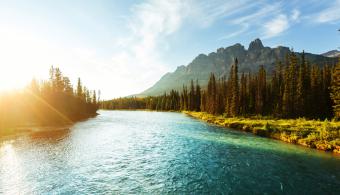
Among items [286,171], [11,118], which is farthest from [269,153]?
[11,118]

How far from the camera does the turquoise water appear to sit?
19644 mm

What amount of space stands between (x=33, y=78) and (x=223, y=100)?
85208mm

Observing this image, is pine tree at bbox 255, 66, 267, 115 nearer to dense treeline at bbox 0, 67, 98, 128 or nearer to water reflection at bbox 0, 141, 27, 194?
dense treeline at bbox 0, 67, 98, 128

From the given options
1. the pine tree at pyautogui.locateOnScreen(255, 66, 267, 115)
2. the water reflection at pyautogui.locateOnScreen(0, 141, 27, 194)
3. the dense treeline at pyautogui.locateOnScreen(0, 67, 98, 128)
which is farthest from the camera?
the pine tree at pyautogui.locateOnScreen(255, 66, 267, 115)

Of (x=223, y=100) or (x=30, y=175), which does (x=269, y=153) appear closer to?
(x=30, y=175)

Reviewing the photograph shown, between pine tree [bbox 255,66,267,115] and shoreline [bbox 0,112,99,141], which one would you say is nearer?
shoreline [bbox 0,112,99,141]

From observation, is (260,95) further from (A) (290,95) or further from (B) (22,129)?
(B) (22,129)

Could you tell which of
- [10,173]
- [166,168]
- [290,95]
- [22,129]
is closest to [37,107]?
[22,129]

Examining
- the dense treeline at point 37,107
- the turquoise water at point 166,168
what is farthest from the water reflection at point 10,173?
the dense treeline at point 37,107

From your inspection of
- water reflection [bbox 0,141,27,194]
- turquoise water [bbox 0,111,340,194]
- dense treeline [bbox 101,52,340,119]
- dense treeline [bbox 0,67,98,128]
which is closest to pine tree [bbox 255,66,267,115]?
dense treeline [bbox 101,52,340,119]

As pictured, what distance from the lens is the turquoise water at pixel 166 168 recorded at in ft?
64.4

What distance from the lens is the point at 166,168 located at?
25.4m

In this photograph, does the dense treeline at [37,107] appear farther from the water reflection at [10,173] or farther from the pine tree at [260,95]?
the pine tree at [260,95]

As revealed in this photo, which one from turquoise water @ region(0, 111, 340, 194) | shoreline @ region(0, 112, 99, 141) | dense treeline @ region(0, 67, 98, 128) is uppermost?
dense treeline @ region(0, 67, 98, 128)
